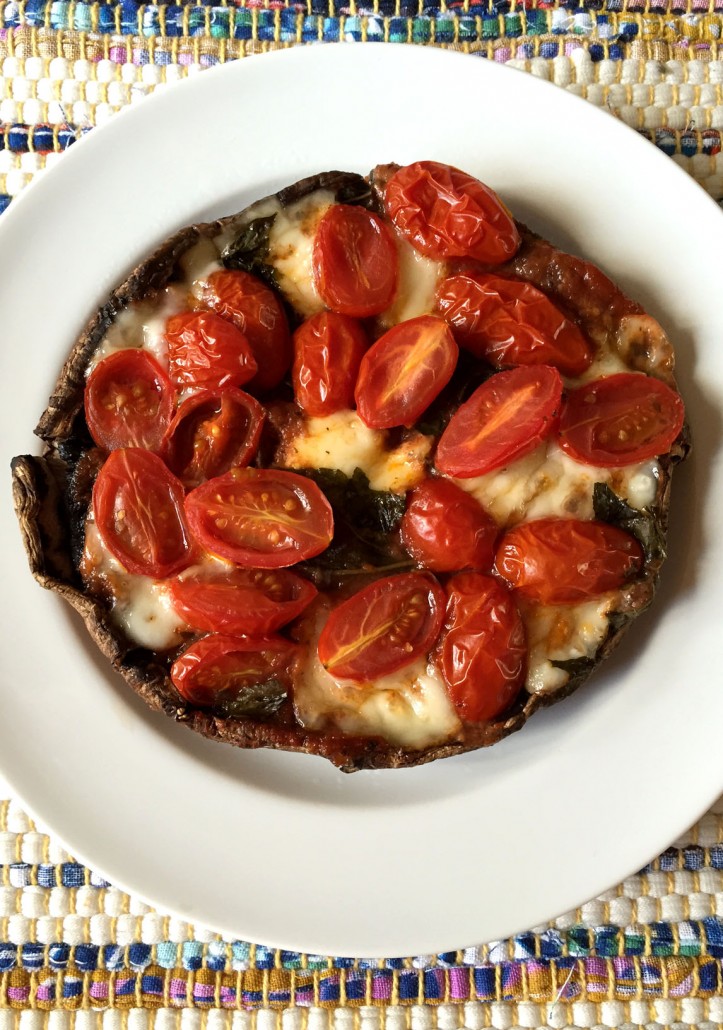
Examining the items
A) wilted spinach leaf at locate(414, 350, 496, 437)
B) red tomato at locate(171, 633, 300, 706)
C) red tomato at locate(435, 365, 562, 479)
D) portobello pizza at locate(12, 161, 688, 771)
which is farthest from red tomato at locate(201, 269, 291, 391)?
red tomato at locate(171, 633, 300, 706)

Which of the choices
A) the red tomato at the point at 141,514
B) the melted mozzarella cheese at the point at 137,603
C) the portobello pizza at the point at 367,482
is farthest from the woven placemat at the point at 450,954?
the red tomato at the point at 141,514

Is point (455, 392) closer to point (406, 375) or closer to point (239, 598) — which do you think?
point (406, 375)

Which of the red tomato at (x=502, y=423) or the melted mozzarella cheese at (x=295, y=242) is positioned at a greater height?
the melted mozzarella cheese at (x=295, y=242)

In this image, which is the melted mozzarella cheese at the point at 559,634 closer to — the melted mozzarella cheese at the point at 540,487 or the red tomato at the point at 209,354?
the melted mozzarella cheese at the point at 540,487

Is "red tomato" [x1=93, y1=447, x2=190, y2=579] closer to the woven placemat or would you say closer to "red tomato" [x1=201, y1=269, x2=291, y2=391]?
"red tomato" [x1=201, y1=269, x2=291, y2=391]

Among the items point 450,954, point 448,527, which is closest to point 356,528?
point 448,527
